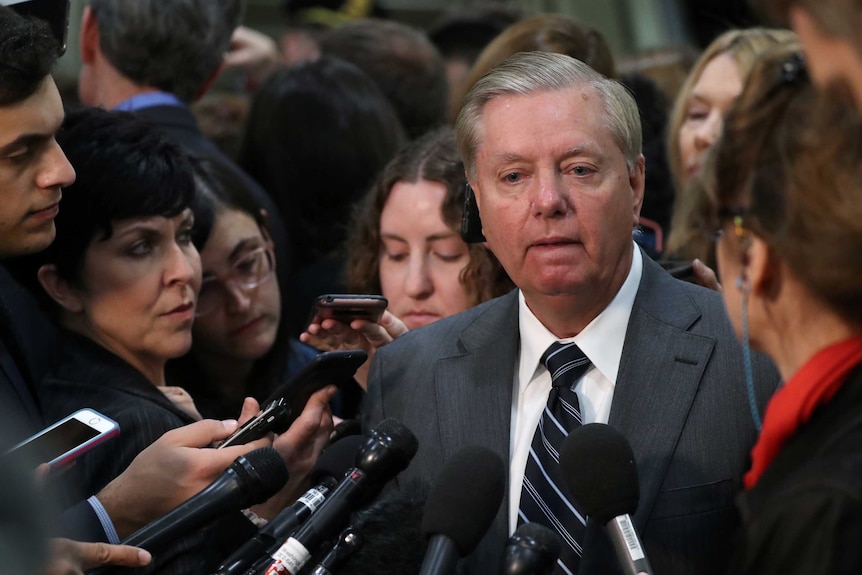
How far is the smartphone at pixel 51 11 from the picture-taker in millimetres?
2883

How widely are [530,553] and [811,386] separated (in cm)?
55

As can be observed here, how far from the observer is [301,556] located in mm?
2109

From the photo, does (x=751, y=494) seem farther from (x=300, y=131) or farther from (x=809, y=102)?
(x=300, y=131)

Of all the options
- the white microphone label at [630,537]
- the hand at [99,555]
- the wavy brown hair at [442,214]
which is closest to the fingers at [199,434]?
the hand at [99,555]

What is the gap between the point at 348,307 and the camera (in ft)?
9.68

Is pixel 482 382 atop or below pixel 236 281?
atop

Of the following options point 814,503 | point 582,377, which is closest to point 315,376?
point 582,377

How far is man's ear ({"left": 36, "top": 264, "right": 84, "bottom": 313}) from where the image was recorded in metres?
3.11

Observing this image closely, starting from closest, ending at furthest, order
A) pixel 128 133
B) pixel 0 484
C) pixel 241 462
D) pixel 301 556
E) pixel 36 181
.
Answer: pixel 0 484, pixel 301 556, pixel 241 462, pixel 36 181, pixel 128 133

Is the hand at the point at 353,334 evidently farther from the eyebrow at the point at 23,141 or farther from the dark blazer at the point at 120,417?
the eyebrow at the point at 23,141

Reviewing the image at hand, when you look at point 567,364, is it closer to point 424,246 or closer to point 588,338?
point 588,338

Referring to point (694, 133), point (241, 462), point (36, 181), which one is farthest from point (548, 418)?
point (694, 133)

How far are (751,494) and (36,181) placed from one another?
1744 mm

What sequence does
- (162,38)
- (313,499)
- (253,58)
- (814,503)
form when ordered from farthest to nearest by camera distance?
(253,58) → (162,38) → (313,499) → (814,503)
